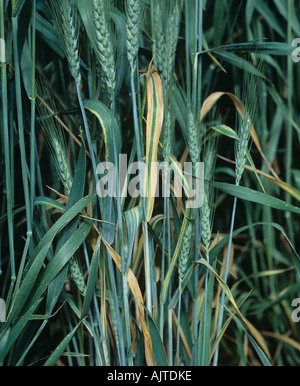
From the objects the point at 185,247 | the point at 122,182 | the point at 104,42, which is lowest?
the point at 185,247

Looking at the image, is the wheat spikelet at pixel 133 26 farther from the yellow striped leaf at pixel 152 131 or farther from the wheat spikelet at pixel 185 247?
the wheat spikelet at pixel 185 247

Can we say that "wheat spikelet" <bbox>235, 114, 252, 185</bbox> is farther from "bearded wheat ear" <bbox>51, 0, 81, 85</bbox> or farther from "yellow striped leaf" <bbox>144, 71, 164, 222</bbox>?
"bearded wheat ear" <bbox>51, 0, 81, 85</bbox>

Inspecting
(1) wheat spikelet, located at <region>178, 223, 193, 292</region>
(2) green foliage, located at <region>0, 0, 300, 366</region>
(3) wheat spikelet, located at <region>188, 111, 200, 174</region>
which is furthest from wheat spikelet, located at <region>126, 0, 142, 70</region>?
(1) wheat spikelet, located at <region>178, 223, 193, 292</region>

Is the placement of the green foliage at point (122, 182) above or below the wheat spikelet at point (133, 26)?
below

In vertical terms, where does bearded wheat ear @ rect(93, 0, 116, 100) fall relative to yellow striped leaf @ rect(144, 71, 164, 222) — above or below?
above

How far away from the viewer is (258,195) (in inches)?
23.8

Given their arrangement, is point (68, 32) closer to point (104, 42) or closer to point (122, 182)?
point (104, 42)

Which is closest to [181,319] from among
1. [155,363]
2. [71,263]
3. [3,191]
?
[155,363]

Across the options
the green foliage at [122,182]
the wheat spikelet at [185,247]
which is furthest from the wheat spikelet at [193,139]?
the wheat spikelet at [185,247]

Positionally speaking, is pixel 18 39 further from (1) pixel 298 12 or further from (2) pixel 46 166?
(1) pixel 298 12

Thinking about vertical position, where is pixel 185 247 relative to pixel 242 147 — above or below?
below

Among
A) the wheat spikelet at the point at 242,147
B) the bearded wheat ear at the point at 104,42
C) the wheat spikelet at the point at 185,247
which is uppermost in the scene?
the bearded wheat ear at the point at 104,42

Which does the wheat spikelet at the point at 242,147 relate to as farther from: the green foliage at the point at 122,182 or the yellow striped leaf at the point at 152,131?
the yellow striped leaf at the point at 152,131

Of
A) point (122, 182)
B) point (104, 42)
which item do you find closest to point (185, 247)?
point (122, 182)
